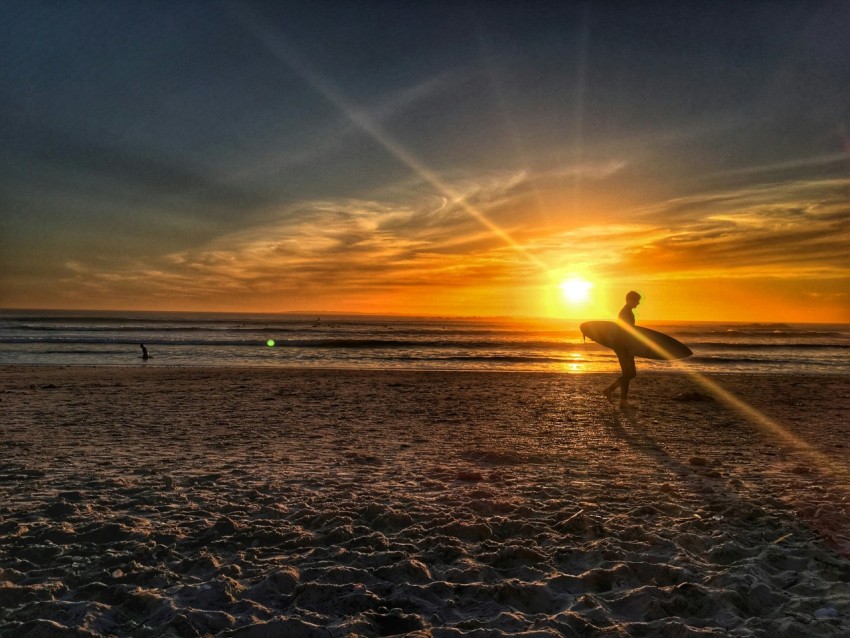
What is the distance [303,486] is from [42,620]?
10.6 ft

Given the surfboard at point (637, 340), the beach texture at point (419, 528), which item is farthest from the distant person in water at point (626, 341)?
the beach texture at point (419, 528)

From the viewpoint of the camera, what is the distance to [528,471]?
755 centimetres

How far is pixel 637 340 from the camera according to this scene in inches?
545

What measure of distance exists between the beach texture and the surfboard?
2.65m

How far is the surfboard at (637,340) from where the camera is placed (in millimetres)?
13617

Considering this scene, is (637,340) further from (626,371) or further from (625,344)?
(626,371)

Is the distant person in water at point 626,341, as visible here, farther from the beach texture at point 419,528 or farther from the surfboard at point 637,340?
the beach texture at point 419,528

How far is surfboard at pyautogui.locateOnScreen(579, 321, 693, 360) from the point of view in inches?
536

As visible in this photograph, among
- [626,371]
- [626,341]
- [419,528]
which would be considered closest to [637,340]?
[626,341]

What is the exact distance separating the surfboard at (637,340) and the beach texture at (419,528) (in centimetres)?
265

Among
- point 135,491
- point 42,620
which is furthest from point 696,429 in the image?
point 42,620

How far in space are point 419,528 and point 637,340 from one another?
1023cm

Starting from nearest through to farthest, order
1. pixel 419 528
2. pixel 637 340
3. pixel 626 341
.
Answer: pixel 419 528 → pixel 626 341 → pixel 637 340

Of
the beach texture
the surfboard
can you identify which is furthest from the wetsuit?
the beach texture
